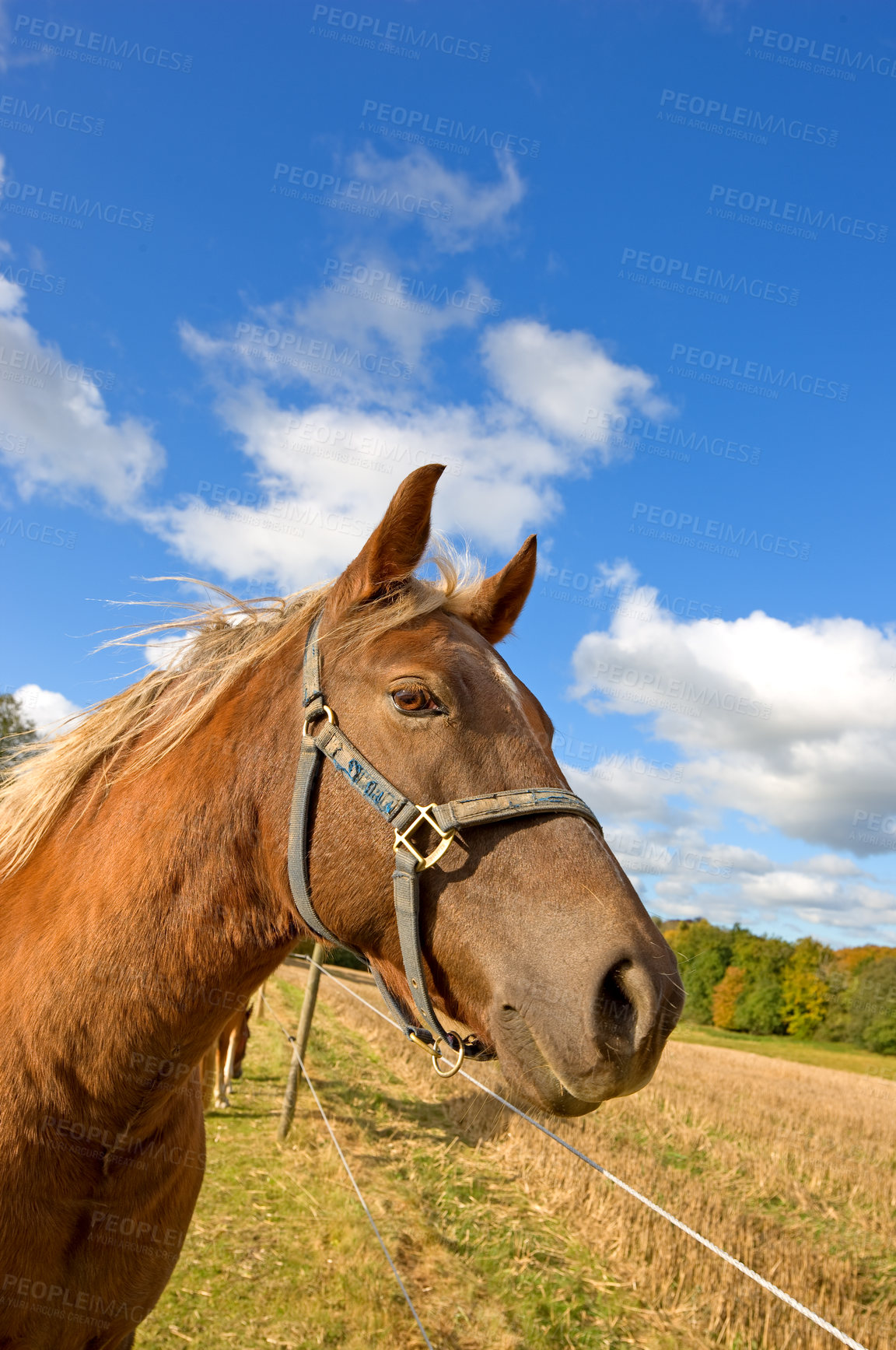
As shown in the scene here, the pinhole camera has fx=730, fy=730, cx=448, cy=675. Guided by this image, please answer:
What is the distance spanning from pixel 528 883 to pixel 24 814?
173 centimetres

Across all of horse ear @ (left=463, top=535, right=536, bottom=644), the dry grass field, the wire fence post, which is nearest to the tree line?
the dry grass field

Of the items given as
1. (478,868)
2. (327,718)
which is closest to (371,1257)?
(478,868)

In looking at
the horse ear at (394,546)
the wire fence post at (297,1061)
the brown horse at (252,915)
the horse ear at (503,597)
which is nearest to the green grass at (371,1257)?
the wire fence post at (297,1061)

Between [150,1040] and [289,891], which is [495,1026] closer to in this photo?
[289,891]

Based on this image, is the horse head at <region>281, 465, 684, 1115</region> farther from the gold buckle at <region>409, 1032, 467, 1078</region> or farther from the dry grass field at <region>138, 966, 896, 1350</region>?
the dry grass field at <region>138, 966, 896, 1350</region>

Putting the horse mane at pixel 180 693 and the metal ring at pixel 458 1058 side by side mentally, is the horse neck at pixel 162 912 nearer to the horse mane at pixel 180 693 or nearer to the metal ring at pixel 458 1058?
the horse mane at pixel 180 693

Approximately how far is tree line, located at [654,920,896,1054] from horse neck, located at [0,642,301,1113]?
171 feet

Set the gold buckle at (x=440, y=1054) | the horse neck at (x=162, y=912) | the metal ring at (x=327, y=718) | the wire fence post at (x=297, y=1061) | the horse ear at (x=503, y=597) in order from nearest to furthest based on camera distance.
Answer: the gold buckle at (x=440, y=1054)
the horse neck at (x=162, y=912)
the metal ring at (x=327, y=718)
the horse ear at (x=503, y=597)
the wire fence post at (x=297, y=1061)

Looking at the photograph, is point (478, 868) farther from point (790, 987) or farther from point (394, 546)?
point (790, 987)

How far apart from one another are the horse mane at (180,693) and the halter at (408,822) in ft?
1.23

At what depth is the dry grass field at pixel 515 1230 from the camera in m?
5.09

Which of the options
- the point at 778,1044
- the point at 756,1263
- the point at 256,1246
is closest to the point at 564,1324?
the point at 756,1263

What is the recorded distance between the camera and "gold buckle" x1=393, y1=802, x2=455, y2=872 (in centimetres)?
195

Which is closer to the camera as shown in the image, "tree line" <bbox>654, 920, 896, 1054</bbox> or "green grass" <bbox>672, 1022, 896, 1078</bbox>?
"green grass" <bbox>672, 1022, 896, 1078</bbox>
